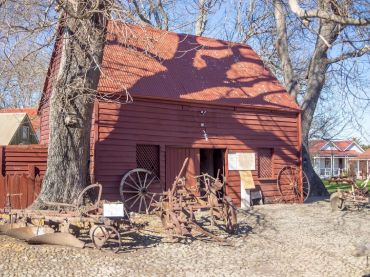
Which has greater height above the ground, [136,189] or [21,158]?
[21,158]

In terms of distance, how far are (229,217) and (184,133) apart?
478 centimetres

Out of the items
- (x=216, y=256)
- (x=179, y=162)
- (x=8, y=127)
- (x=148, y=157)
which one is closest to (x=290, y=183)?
(x=179, y=162)

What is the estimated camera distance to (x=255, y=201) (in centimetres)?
1752

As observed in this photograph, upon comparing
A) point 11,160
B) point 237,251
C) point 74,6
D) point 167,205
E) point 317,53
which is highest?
point 317,53

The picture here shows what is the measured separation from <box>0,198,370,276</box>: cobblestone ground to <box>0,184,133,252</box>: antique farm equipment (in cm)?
18

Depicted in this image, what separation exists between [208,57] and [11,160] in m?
8.10

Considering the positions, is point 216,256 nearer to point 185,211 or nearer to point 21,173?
point 185,211

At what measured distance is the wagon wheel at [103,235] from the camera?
9.50 m

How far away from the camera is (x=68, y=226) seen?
9578mm

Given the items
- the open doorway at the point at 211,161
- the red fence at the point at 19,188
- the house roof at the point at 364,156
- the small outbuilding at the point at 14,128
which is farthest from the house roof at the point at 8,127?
the house roof at the point at 364,156

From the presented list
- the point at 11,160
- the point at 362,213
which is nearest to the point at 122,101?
the point at 11,160

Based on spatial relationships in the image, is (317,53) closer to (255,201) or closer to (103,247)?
(255,201)

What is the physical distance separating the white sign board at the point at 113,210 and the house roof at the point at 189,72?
15.6 ft

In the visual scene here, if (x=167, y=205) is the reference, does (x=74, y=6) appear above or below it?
above
